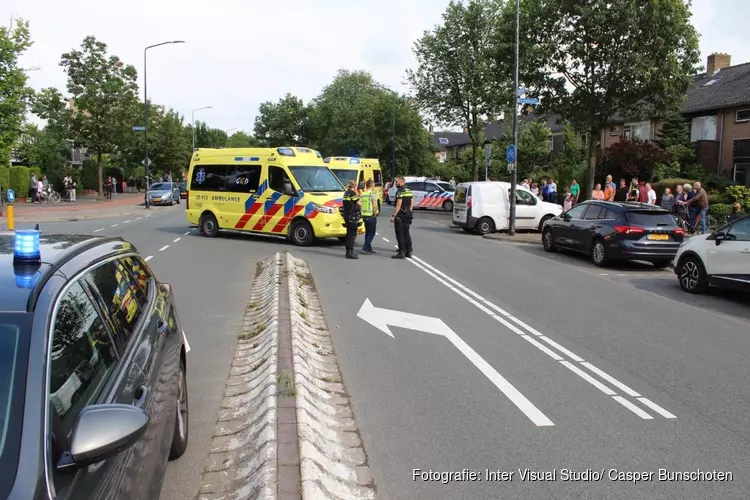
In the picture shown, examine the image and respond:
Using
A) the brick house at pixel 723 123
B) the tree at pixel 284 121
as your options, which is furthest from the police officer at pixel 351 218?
the tree at pixel 284 121

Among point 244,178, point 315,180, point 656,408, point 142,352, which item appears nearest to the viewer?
point 142,352

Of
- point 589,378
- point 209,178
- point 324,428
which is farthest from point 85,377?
point 209,178

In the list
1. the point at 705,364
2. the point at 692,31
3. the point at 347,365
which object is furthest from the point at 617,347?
the point at 692,31

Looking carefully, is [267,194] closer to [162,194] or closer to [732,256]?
[732,256]

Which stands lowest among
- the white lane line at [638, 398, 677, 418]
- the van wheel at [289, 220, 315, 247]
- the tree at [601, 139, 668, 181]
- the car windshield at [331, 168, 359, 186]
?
the white lane line at [638, 398, 677, 418]

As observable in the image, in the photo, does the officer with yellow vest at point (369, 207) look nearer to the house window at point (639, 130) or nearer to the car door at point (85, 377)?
the car door at point (85, 377)

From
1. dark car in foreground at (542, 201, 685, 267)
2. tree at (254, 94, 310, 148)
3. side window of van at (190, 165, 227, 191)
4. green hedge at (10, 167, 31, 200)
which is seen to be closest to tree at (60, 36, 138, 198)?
green hedge at (10, 167, 31, 200)

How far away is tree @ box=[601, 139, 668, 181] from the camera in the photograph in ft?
113

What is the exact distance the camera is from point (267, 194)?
1767 centimetres

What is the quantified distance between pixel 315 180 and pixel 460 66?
23.5 meters

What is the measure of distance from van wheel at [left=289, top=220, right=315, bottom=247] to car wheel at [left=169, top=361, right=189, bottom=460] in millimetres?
12724

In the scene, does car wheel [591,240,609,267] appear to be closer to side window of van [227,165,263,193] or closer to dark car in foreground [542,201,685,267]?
dark car in foreground [542,201,685,267]

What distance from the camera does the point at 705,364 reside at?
21.8ft

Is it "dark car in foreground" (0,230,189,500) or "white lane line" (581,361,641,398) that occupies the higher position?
"dark car in foreground" (0,230,189,500)
